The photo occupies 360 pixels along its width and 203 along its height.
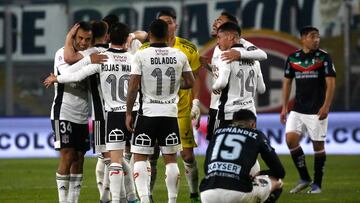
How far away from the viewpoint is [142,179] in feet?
46.8

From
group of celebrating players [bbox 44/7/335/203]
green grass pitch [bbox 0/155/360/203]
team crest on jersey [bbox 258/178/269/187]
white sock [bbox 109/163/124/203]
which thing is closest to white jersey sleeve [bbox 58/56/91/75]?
group of celebrating players [bbox 44/7/335/203]

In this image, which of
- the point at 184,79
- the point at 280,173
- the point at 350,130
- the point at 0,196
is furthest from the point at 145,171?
the point at 350,130

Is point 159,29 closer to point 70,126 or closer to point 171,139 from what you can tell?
point 171,139

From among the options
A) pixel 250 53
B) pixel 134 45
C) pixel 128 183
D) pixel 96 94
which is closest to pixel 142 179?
pixel 128 183

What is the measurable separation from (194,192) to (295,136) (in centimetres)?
261

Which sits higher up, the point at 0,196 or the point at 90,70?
the point at 90,70

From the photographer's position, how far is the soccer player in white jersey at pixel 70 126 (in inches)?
576

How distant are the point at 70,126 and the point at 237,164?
291 centimetres

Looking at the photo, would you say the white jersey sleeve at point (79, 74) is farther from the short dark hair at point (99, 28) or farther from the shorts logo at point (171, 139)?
the shorts logo at point (171, 139)

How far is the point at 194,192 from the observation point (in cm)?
1605

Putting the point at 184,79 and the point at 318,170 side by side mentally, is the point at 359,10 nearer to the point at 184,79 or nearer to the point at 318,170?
the point at 318,170

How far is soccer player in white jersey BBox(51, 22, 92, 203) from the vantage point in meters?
14.6

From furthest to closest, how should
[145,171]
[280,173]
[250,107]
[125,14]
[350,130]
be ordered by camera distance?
[125,14]
[350,130]
[250,107]
[145,171]
[280,173]

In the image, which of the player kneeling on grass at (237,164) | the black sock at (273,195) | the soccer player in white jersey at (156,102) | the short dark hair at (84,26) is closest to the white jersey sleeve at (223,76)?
the soccer player in white jersey at (156,102)
